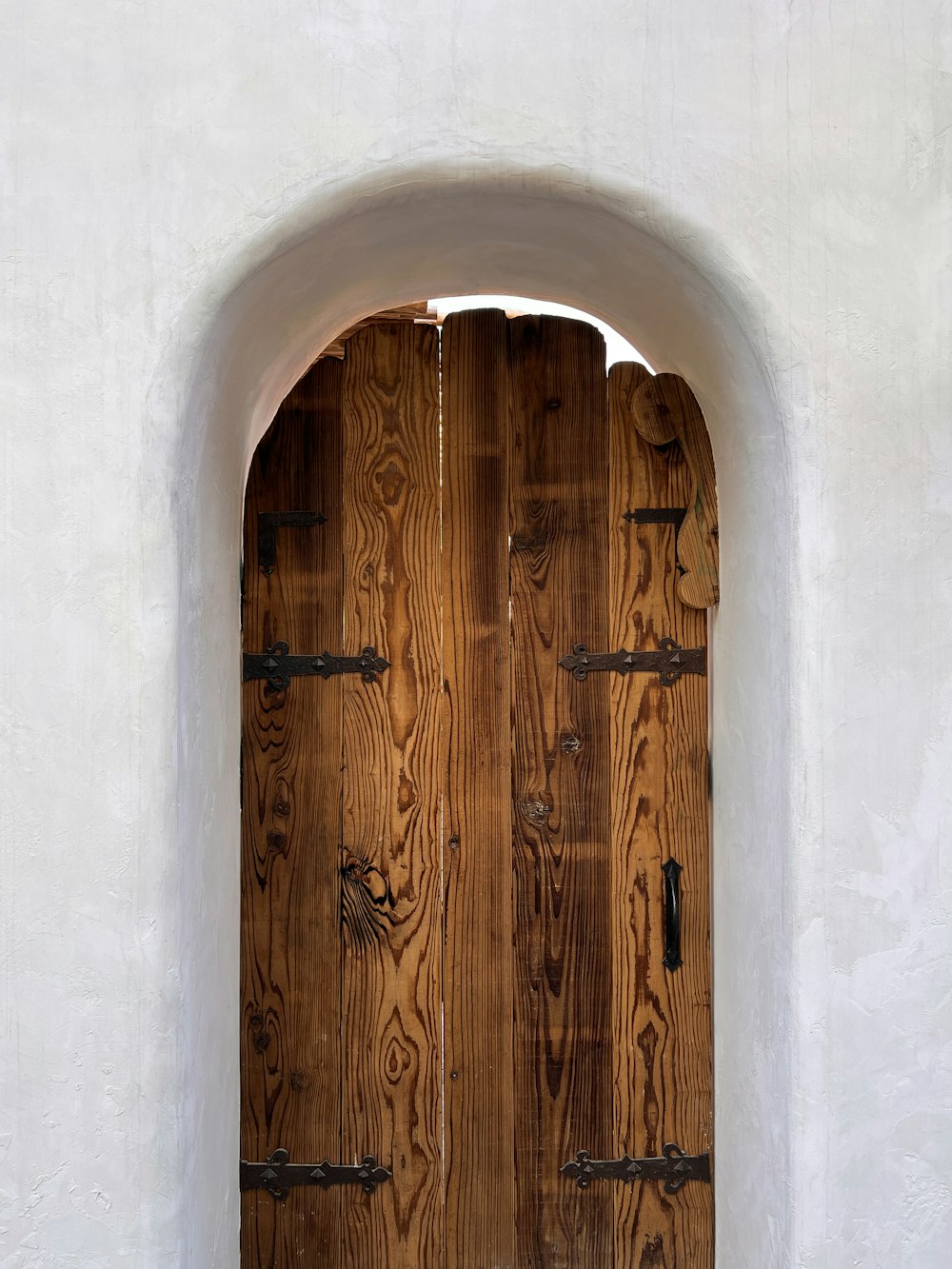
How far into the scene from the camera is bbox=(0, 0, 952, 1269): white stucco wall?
Result: 1.21 meters

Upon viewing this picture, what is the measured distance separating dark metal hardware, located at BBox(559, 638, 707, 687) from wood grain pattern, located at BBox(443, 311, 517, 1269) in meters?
0.12

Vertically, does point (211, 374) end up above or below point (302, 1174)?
above

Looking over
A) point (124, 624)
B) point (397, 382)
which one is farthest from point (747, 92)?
point (124, 624)

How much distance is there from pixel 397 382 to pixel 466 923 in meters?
0.88

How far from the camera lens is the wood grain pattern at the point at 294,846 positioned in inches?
64.4

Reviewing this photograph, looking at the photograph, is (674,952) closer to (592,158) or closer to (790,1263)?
(790,1263)

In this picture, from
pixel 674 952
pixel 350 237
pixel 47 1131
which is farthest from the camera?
pixel 674 952

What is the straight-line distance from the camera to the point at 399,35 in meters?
1.23

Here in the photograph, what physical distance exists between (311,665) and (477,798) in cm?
34

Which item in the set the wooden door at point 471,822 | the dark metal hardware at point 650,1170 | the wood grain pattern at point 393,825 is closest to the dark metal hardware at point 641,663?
the wooden door at point 471,822

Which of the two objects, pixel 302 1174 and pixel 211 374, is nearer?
pixel 211 374

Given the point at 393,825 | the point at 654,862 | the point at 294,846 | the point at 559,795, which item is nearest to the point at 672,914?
the point at 654,862

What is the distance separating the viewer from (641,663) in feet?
5.47

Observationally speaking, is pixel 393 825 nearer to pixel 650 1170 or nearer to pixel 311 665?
pixel 311 665
